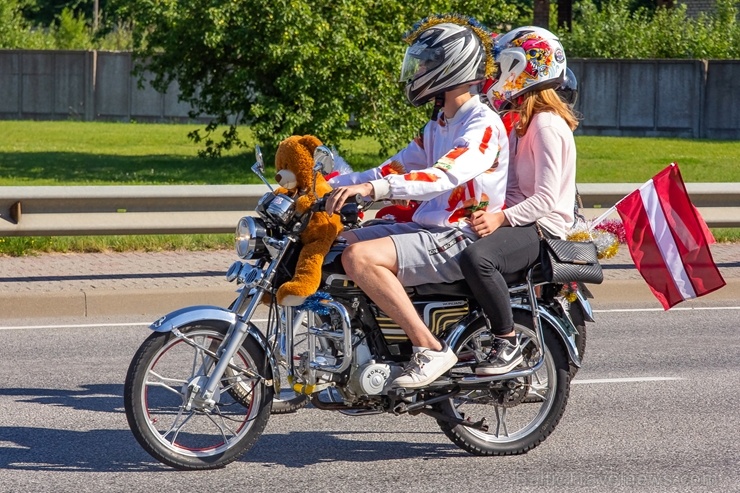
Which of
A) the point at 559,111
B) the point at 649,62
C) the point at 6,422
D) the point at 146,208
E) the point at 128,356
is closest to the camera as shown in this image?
the point at 559,111

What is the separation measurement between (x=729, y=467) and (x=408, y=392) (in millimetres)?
1534

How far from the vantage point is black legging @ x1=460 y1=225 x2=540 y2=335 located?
5344 millimetres

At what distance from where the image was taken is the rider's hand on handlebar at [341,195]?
16.3 ft

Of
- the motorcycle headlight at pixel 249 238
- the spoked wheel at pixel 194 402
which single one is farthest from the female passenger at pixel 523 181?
the spoked wheel at pixel 194 402

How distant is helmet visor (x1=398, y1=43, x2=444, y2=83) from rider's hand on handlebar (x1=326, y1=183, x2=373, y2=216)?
740 mm

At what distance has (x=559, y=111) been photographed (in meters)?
5.89

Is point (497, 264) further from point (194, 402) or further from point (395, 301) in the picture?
point (194, 402)

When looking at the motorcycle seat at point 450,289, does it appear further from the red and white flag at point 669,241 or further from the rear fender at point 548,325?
the red and white flag at point 669,241

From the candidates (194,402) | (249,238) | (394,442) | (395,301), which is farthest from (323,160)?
(394,442)

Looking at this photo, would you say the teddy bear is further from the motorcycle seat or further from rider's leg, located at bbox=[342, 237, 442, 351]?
the motorcycle seat

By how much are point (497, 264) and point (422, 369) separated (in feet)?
1.92

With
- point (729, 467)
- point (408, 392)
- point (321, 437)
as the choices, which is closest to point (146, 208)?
point (321, 437)

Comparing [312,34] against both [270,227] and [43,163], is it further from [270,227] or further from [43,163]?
[270,227]

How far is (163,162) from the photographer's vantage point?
22391 millimetres
